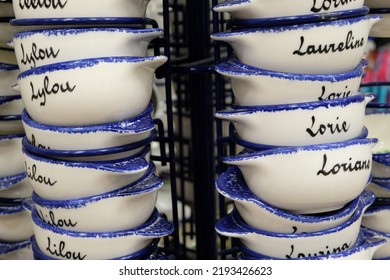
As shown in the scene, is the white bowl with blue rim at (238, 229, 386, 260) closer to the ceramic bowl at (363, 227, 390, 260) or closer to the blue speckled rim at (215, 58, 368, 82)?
the ceramic bowl at (363, 227, 390, 260)

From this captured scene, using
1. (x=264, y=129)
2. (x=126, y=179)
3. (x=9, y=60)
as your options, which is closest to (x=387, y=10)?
(x=264, y=129)

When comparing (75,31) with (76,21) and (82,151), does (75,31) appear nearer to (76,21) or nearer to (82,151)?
(76,21)

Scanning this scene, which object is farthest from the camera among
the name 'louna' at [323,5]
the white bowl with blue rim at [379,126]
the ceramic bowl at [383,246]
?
the white bowl with blue rim at [379,126]

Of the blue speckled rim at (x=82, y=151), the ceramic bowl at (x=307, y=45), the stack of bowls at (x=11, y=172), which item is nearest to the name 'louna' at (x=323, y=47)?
the ceramic bowl at (x=307, y=45)

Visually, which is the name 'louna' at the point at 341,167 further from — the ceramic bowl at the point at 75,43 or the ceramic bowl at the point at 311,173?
the ceramic bowl at the point at 75,43

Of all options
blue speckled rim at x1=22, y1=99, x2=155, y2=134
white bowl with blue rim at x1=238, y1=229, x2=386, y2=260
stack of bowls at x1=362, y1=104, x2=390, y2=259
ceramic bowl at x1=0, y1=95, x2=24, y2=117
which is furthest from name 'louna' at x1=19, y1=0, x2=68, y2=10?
stack of bowls at x1=362, y1=104, x2=390, y2=259

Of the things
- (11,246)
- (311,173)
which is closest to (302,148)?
(311,173)

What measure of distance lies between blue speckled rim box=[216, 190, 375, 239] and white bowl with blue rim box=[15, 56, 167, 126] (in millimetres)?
167

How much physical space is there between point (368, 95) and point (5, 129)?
20.1 inches

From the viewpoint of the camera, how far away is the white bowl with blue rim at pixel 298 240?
51 cm

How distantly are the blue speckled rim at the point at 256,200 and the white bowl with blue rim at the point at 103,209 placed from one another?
8 centimetres

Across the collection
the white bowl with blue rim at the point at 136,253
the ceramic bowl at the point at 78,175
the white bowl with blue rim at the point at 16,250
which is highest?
the ceramic bowl at the point at 78,175

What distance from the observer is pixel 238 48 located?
0.52 meters
